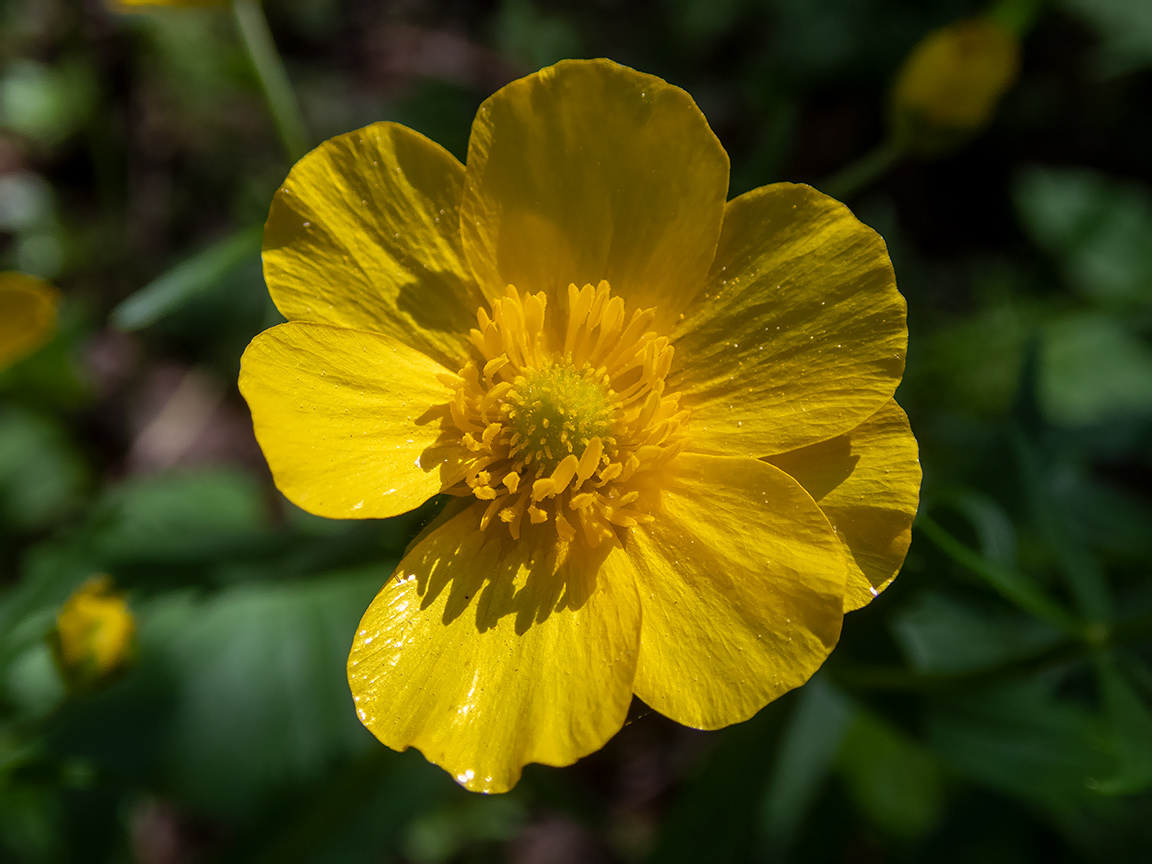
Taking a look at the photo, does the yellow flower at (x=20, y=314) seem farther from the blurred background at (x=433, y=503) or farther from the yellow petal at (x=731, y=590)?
the yellow petal at (x=731, y=590)

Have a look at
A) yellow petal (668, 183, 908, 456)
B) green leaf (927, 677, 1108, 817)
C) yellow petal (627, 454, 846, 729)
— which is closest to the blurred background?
green leaf (927, 677, 1108, 817)

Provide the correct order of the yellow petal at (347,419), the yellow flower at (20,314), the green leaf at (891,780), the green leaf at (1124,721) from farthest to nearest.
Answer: the green leaf at (891,780) → the yellow flower at (20,314) → the green leaf at (1124,721) → the yellow petal at (347,419)

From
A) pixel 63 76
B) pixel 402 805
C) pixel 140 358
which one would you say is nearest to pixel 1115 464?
pixel 402 805

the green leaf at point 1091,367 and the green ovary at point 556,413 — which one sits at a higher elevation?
the green ovary at point 556,413

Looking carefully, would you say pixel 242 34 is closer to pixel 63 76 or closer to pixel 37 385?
pixel 37 385

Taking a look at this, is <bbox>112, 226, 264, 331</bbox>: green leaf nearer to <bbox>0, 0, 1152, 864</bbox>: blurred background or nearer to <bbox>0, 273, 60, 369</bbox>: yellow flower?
<bbox>0, 0, 1152, 864</bbox>: blurred background

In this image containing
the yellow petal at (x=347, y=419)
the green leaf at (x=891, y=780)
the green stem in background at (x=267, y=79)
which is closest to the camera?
the yellow petal at (x=347, y=419)

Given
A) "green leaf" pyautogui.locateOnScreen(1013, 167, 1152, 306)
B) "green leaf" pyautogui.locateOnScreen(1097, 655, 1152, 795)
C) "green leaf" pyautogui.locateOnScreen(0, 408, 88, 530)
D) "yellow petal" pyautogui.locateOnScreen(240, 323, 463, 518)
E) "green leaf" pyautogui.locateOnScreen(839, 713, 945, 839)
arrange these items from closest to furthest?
"yellow petal" pyautogui.locateOnScreen(240, 323, 463, 518) → "green leaf" pyautogui.locateOnScreen(1097, 655, 1152, 795) → "green leaf" pyautogui.locateOnScreen(839, 713, 945, 839) → "green leaf" pyautogui.locateOnScreen(0, 408, 88, 530) → "green leaf" pyautogui.locateOnScreen(1013, 167, 1152, 306)

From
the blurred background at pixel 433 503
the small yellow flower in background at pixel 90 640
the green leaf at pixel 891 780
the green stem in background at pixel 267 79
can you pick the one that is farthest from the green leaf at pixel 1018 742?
the green stem in background at pixel 267 79
